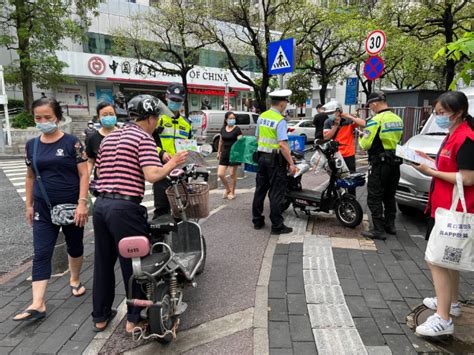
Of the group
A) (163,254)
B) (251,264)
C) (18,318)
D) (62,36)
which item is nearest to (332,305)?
(251,264)

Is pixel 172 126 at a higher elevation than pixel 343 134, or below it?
higher

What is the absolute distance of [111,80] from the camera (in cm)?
3008

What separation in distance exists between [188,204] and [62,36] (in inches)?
682

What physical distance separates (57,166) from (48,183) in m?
0.18

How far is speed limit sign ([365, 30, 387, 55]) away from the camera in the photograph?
7766 millimetres

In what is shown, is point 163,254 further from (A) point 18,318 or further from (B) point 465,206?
(B) point 465,206

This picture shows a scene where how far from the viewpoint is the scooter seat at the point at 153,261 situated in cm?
259

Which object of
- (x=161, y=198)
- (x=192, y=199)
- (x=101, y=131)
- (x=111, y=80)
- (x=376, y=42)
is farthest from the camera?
(x=111, y=80)

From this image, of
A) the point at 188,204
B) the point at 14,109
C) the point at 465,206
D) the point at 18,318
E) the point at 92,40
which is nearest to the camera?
the point at 465,206

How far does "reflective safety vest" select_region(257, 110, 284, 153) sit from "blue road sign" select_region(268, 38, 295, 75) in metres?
2.76

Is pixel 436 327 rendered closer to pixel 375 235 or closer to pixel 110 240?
pixel 375 235

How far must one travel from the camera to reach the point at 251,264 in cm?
418

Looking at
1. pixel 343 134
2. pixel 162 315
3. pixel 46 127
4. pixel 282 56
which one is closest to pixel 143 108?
pixel 46 127

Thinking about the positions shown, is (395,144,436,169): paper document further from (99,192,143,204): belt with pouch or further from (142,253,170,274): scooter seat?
(99,192,143,204): belt with pouch
